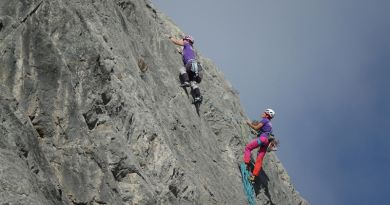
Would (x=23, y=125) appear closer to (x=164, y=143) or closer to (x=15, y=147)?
(x=15, y=147)

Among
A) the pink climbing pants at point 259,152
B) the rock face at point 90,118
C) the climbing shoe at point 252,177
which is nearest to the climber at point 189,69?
the rock face at point 90,118

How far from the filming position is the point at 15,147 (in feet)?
45.4

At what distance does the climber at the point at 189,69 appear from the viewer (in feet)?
88.0

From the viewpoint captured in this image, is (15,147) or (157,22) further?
(157,22)

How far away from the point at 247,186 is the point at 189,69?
513 centimetres

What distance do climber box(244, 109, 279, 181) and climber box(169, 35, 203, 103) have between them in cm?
328

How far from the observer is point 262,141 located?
29125 mm

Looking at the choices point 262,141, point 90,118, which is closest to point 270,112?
point 262,141

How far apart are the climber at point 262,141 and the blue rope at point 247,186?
0.57m

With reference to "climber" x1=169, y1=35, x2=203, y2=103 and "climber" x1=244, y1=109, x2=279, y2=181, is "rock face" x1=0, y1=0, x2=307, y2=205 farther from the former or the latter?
"climber" x1=244, y1=109, x2=279, y2=181

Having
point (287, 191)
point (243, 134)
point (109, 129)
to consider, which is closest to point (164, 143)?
point (109, 129)

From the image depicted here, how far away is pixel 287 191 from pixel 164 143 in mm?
14065

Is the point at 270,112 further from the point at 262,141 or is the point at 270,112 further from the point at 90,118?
the point at 90,118

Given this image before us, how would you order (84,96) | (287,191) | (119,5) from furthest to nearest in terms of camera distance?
(287,191) → (119,5) → (84,96)
